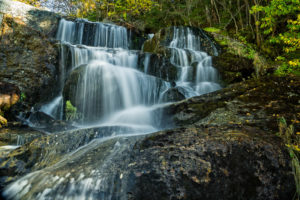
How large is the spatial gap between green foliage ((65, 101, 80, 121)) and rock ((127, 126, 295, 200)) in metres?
4.80

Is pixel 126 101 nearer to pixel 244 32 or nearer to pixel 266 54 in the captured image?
pixel 266 54

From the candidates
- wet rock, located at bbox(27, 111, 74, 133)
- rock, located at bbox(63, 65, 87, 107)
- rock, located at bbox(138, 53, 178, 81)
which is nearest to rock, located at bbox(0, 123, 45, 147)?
wet rock, located at bbox(27, 111, 74, 133)

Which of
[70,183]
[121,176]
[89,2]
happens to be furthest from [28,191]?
[89,2]

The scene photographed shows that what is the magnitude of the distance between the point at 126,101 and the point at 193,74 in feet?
11.6

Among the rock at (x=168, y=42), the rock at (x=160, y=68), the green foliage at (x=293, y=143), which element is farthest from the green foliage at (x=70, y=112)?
the green foliage at (x=293, y=143)

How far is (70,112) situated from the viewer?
6918 mm

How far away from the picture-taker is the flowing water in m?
2.29

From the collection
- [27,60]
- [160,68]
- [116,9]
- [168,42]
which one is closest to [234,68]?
[160,68]

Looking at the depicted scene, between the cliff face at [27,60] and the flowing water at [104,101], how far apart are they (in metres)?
0.51

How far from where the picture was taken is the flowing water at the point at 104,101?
2.29m

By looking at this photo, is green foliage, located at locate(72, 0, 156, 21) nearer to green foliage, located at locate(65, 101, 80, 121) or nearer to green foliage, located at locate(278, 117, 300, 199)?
green foliage, located at locate(65, 101, 80, 121)

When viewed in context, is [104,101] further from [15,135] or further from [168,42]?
[168,42]

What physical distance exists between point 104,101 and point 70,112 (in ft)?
4.02

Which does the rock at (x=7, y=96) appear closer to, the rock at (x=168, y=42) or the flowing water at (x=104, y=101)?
the flowing water at (x=104, y=101)
